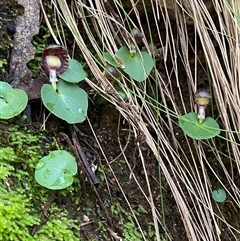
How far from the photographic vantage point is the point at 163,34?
1409 mm

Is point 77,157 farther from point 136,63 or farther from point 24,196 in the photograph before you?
point 136,63

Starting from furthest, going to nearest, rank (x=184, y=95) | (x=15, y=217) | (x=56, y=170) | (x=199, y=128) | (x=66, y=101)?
1. (x=184, y=95)
2. (x=199, y=128)
3. (x=66, y=101)
4. (x=56, y=170)
5. (x=15, y=217)

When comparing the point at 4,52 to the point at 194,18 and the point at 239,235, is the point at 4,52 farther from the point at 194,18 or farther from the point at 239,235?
the point at 239,235

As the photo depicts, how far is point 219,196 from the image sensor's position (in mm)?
1221

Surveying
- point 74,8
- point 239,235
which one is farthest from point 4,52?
point 239,235

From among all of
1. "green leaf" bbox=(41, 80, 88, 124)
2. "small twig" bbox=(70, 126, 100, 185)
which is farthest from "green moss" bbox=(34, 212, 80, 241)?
"green leaf" bbox=(41, 80, 88, 124)

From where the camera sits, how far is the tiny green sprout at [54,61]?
3.55ft

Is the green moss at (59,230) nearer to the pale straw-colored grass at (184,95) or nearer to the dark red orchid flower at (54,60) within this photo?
the pale straw-colored grass at (184,95)

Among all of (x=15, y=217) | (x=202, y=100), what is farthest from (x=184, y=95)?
(x=15, y=217)

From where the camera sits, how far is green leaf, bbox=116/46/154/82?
1.21 metres

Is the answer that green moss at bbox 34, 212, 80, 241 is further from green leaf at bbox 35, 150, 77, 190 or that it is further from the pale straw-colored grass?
the pale straw-colored grass

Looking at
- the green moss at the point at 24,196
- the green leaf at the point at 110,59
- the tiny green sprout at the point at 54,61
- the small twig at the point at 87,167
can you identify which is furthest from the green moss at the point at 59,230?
the green leaf at the point at 110,59

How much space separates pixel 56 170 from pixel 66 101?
216 millimetres

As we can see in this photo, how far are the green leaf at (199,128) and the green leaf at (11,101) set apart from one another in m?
0.45
